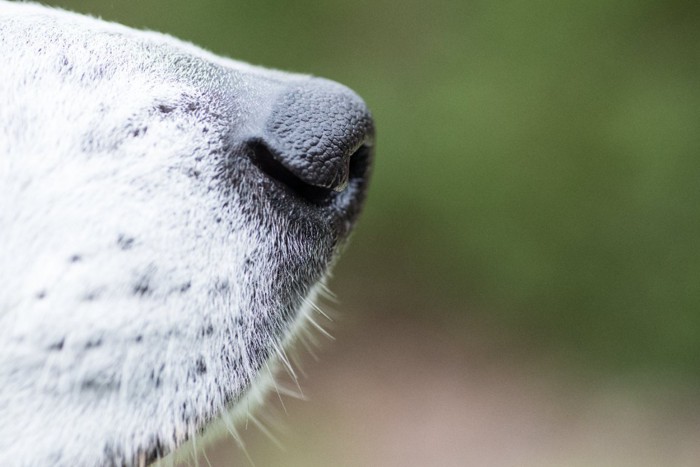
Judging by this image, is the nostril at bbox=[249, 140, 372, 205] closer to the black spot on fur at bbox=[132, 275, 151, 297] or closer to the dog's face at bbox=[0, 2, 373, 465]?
the dog's face at bbox=[0, 2, 373, 465]

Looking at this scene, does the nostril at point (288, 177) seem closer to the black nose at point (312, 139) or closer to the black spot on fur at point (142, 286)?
the black nose at point (312, 139)

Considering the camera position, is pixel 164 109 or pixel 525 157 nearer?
pixel 164 109

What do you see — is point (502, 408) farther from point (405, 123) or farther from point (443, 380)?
point (405, 123)

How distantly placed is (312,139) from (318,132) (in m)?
0.03

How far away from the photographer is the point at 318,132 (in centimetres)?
127

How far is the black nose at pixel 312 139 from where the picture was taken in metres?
1.24

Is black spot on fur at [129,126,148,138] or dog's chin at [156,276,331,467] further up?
black spot on fur at [129,126,148,138]

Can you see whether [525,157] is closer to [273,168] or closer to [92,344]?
[273,168]

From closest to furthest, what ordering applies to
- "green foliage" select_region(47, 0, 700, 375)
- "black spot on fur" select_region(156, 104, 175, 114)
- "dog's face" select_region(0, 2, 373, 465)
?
"dog's face" select_region(0, 2, 373, 465) < "black spot on fur" select_region(156, 104, 175, 114) < "green foliage" select_region(47, 0, 700, 375)

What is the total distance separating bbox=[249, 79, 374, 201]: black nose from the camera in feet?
4.05

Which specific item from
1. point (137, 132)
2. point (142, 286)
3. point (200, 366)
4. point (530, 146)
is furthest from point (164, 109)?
point (530, 146)

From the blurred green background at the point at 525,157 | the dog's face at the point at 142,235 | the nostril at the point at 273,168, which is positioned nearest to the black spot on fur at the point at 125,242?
the dog's face at the point at 142,235

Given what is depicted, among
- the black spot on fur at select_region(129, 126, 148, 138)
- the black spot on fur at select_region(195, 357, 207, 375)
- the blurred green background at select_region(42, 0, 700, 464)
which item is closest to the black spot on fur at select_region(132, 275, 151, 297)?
the black spot on fur at select_region(195, 357, 207, 375)

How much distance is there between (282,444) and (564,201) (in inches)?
77.9
